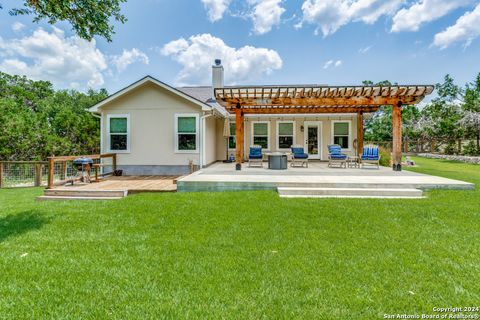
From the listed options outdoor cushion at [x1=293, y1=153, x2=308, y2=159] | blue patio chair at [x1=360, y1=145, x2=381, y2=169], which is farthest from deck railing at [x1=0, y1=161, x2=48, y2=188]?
blue patio chair at [x1=360, y1=145, x2=381, y2=169]

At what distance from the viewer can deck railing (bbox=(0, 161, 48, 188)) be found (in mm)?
10734

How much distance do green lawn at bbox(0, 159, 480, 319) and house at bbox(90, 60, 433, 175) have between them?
4.83 meters

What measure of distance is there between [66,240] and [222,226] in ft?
7.66

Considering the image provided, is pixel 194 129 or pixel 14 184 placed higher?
pixel 194 129

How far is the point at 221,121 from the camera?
14.7 m

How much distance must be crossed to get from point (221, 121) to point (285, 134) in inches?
142

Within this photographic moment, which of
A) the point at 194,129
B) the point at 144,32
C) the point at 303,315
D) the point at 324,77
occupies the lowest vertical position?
the point at 303,315

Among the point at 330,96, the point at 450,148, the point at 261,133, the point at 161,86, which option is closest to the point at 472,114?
the point at 450,148

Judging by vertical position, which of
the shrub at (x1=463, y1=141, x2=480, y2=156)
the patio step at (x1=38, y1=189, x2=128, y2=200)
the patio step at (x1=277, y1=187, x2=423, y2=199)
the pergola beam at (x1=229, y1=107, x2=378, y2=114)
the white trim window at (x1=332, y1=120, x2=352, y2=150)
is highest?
the pergola beam at (x1=229, y1=107, x2=378, y2=114)

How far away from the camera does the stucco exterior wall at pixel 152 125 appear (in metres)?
11.0

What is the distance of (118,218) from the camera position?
16.7 ft

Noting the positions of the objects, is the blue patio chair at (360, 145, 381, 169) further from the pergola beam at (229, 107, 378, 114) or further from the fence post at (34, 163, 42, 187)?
the fence post at (34, 163, 42, 187)

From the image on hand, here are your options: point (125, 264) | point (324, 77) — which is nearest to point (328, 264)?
point (125, 264)

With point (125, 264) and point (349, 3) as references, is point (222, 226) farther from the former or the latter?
point (349, 3)
